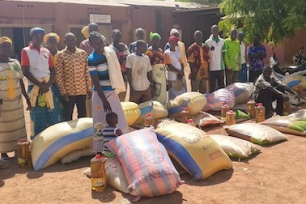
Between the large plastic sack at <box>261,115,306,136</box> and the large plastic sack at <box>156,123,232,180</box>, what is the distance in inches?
72.4

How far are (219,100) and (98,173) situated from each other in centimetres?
356

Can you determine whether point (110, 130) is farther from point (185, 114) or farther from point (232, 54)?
point (232, 54)

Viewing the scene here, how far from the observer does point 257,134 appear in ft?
17.0

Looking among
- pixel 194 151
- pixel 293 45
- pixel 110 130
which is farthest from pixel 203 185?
pixel 293 45

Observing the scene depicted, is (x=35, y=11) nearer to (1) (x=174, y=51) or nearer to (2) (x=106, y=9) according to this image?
(2) (x=106, y=9)

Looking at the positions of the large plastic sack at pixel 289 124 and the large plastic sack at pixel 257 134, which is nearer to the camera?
the large plastic sack at pixel 257 134

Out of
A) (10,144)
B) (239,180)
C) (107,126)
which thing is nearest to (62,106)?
(10,144)

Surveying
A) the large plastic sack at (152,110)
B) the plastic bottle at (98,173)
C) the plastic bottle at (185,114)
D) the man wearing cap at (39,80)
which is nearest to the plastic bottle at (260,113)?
the plastic bottle at (185,114)

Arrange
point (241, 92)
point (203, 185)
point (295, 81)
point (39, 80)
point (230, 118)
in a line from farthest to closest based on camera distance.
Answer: point (295, 81) → point (241, 92) → point (230, 118) → point (39, 80) → point (203, 185)

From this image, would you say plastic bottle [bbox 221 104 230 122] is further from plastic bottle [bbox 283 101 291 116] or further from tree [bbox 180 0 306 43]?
tree [bbox 180 0 306 43]

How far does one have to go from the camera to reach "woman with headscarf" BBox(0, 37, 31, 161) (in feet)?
14.9

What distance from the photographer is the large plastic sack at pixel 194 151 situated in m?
3.91

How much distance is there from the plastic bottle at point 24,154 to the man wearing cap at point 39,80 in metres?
0.52

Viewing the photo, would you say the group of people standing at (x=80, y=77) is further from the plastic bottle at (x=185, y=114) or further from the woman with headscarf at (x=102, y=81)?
the plastic bottle at (x=185, y=114)
